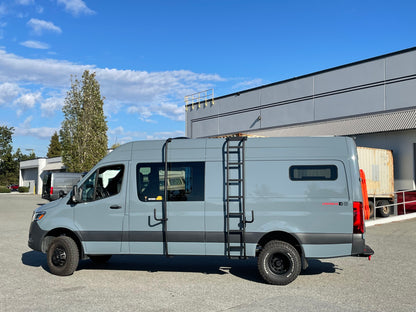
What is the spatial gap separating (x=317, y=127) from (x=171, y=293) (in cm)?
2284

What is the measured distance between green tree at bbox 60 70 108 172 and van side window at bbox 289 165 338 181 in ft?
106

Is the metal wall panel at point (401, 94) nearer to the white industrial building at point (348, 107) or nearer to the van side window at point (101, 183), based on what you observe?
the white industrial building at point (348, 107)

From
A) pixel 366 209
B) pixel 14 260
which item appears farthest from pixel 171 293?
pixel 14 260

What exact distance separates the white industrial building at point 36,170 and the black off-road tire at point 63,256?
154 feet

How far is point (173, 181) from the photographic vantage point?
7488 mm

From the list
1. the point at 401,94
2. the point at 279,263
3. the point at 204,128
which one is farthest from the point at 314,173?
the point at 204,128

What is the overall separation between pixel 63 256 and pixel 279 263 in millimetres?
3853

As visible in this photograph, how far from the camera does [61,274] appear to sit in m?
7.58

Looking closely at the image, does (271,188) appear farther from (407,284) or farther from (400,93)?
(400,93)

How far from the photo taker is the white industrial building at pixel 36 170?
56.1 m

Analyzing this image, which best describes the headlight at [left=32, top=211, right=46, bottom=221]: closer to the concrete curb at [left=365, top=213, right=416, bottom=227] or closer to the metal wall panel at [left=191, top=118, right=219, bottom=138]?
the concrete curb at [left=365, top=213, right=416, bottom=227]

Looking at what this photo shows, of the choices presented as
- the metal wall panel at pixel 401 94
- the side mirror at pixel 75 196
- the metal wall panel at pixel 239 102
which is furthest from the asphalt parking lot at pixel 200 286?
the metal wall panel at pixel 239 102

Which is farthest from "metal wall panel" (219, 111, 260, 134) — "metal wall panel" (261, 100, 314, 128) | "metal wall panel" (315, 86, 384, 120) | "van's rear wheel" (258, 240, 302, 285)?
"van's rear wheel" (258, 240, 302, 285)

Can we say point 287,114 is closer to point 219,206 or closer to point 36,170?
point 219,206
